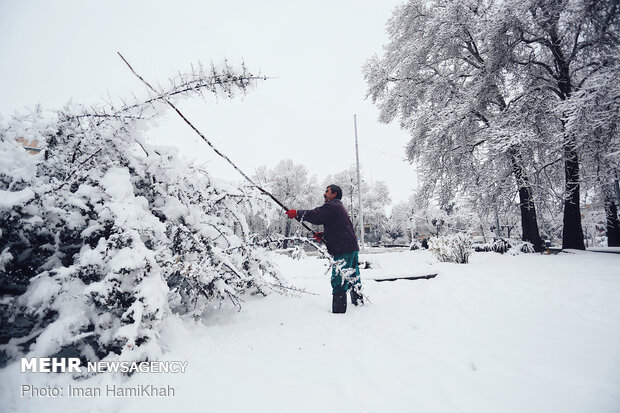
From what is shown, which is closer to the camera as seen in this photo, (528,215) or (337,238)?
(337,238)

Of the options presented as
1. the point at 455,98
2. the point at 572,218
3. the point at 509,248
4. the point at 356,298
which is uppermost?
the point at 455,98

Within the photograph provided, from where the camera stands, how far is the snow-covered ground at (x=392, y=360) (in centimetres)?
160

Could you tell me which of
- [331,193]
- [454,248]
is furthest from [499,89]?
[331,193]

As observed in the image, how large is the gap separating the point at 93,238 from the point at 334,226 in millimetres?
2537

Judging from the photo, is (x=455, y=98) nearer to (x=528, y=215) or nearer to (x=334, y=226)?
(x=528, y=215)

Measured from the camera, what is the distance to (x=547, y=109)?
26.1 ft

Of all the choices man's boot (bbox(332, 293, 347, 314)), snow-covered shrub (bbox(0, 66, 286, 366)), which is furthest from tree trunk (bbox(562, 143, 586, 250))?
snow-covered shrub (bbox(0, 66, 286, 366))

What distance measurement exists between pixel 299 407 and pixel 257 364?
25.0 inches

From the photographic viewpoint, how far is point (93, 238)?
232cm

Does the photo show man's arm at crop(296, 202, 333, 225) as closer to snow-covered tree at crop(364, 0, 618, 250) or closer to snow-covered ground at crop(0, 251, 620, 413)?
snow-covered ground at crop(0, 251, 620, 413)

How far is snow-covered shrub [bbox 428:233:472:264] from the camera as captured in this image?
6.91 meters

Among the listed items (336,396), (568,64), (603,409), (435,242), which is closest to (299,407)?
(336,396)

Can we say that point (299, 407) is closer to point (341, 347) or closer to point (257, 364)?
point (257, 364)

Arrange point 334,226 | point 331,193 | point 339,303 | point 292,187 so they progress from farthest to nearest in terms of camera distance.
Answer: point 292,187 → point 331,193 → point 334,226 → point 339,303
